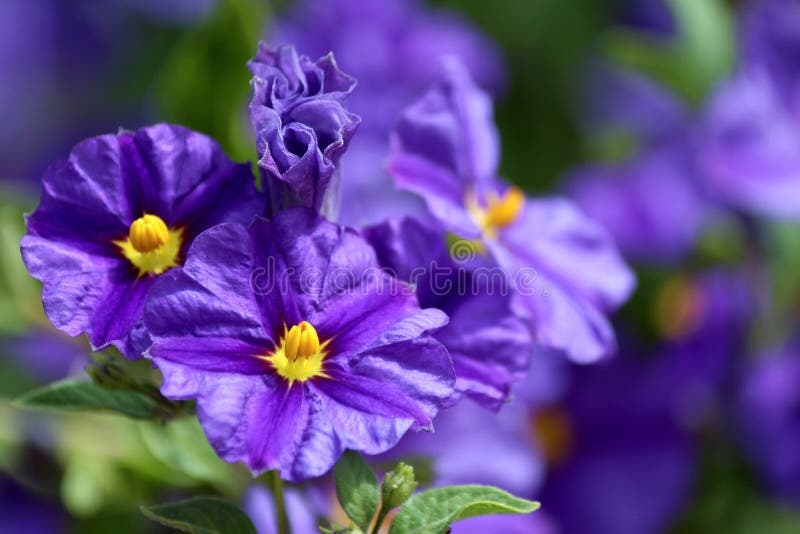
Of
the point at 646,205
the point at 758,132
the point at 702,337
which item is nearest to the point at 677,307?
the point at 702,337

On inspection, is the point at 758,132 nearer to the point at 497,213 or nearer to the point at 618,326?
the point at 618,326

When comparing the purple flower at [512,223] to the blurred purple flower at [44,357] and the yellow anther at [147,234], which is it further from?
the blurred purple flower at [44,357]

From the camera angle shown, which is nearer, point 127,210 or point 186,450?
point 127,210

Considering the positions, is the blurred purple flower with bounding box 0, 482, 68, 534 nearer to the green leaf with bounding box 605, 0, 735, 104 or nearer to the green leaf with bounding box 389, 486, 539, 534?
the green leaf with bounding box 389, 486, 539, 534

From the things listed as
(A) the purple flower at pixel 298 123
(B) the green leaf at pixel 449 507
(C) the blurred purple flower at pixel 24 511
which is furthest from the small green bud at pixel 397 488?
(C) the blurred purple flower at pixel 24 511

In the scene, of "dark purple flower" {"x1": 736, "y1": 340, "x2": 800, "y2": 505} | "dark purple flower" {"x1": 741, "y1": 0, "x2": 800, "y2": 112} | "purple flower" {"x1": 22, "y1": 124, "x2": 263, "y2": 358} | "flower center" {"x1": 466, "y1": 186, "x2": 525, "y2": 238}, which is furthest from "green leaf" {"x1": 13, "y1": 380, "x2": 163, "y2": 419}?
"dark purple flower" {"x1": 741, "y1": 0, "x2": 800, "y2": 112}

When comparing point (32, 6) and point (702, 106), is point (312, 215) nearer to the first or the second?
point (702, 106)
